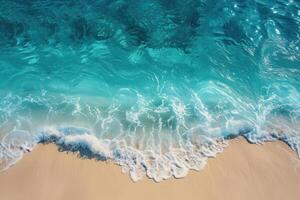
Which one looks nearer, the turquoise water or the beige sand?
the beige sand

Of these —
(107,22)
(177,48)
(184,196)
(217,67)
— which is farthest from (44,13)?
(184,196)

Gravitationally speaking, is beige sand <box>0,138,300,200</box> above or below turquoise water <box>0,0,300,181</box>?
below

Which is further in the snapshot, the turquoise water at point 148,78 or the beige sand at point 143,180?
the turquoise water at point 148,78

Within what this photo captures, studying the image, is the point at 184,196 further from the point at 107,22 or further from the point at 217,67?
the point at 107,22

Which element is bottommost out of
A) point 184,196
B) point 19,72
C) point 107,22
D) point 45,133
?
point 184,196

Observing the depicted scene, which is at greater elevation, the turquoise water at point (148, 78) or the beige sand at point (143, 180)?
the turquoise water at point (148, 78)
